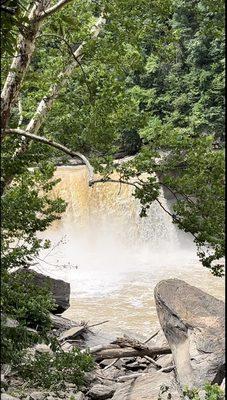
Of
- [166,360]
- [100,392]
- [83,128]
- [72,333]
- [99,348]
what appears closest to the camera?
[100,392]

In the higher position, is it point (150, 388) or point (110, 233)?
point (110, 233)

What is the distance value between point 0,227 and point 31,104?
5612 millimetres

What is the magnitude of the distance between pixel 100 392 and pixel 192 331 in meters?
1.54

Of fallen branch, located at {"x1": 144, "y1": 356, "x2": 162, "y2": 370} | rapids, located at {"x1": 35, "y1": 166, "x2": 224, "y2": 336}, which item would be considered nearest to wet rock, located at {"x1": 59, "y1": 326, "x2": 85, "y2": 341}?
fallen branch, located at {"x1": 144, "y1": 356, "x2": 162, "y2": 370}

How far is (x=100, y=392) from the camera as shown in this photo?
23.9 feet

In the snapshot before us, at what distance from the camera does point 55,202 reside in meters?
7.13

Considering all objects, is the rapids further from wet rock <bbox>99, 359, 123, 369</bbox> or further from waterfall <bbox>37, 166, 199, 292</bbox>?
wet rock <bbox>99, 359, 123, 369</bbox>

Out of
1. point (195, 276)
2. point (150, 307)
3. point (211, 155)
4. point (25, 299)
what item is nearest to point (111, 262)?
point (195, 276)

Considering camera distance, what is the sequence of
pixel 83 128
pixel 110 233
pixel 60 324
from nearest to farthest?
pixel 83 128 → pixel 60 324 → pixel 110 233

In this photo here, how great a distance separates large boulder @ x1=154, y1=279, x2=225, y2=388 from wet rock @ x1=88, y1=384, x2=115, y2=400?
1058 millimetres

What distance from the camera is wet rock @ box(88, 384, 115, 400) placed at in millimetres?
7242

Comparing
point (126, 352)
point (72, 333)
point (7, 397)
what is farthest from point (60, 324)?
point (7, 397)

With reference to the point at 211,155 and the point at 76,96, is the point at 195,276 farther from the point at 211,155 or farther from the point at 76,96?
the point at 211,155

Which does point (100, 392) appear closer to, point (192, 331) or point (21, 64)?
point (192, 331)
